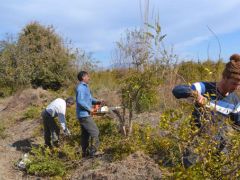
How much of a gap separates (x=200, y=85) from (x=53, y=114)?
20.3ft

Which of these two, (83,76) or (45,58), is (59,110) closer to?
(83,76)

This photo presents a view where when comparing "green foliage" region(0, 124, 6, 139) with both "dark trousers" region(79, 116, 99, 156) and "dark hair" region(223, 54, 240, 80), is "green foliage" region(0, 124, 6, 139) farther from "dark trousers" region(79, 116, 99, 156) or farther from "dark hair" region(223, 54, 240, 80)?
"dark hair" region(223, 54, 240, 80)

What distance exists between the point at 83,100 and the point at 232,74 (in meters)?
5.08

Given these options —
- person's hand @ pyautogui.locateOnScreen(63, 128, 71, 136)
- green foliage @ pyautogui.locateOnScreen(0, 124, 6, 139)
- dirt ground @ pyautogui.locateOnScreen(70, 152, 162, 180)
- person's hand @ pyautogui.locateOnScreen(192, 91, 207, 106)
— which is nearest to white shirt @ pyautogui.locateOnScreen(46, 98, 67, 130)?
person's hand @ pyautogui.locateOnScreen(63, 128, 71, 136)

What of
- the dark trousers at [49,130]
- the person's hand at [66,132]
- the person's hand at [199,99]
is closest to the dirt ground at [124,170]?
the person's hand at [66,132]

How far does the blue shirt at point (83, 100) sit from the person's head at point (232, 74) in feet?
15.9

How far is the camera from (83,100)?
8.67 metres

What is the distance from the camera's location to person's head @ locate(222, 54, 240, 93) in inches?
154

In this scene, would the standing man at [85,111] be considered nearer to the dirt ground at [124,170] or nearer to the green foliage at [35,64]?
the dirt ground at [124,170]

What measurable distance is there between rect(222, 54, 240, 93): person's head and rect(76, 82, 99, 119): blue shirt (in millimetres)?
4847

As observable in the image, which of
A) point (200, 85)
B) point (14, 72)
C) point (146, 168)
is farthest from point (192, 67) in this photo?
point (14, 72)

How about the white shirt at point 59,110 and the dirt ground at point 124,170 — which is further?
the white shirt at point 59,110

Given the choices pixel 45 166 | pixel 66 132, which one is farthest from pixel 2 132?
pixel 45 166

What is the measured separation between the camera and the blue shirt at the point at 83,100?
8.63m
